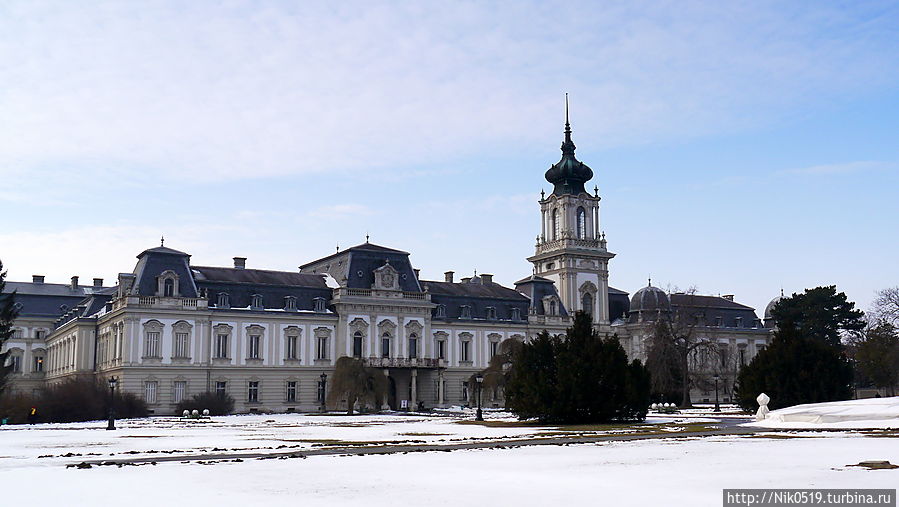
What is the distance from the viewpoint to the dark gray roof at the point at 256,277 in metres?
73.1

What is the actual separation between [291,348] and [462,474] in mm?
57099

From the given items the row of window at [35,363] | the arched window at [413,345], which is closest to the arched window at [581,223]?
the arched window at [413,345]

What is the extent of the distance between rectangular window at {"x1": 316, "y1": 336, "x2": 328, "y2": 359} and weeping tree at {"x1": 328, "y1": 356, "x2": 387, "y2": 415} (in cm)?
435

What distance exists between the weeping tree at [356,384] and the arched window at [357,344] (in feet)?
15.3

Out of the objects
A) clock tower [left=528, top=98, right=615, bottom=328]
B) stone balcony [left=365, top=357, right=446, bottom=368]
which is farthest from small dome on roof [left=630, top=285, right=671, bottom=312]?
stone balcony [left=365, top=357, right=446, bottom=368]

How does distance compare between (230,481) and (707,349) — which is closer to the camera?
(230,481)

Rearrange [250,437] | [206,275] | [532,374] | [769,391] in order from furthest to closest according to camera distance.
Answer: [206,275]
[769,391]
[532,374]
[250,437]

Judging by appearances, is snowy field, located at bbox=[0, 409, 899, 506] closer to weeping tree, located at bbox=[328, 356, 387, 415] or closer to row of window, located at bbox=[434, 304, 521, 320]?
weeping tree, located at bbox=[328, 356, 387, 415]

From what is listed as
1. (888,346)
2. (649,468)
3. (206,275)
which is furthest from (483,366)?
(649,468)

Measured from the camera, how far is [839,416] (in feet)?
124

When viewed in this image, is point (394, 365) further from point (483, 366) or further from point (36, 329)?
point (36, 329)

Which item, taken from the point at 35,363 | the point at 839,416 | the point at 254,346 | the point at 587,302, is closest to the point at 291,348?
the point at 254,346

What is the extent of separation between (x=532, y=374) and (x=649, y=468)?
25.3m

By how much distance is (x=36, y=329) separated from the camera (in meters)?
89.5
